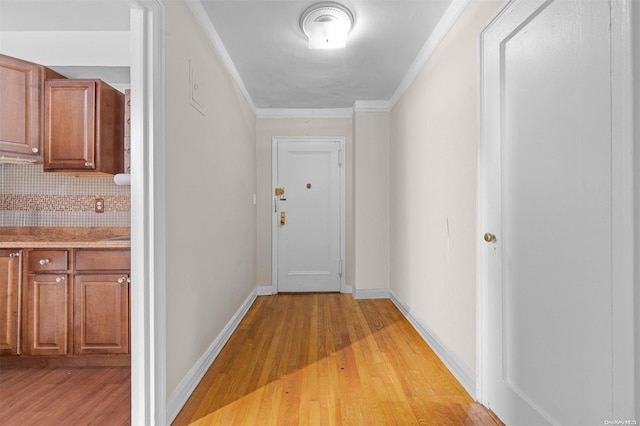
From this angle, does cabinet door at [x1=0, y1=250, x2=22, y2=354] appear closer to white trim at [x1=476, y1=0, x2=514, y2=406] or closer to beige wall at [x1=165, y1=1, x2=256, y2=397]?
beige wall at [x1=165, y1=1, x2=256, y2=397]

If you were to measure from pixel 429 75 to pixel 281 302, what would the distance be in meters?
2.77

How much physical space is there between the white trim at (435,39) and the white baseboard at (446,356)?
214cm

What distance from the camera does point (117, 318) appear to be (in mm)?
2098

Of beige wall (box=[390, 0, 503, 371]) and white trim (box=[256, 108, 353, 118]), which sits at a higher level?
white trim (box=[256, 108, 353, 118])

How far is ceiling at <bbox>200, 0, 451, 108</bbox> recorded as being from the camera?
1.99 m

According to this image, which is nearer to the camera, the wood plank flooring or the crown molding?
the wood plank flooring

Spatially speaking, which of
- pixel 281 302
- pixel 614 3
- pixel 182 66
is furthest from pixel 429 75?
pixel 281 302

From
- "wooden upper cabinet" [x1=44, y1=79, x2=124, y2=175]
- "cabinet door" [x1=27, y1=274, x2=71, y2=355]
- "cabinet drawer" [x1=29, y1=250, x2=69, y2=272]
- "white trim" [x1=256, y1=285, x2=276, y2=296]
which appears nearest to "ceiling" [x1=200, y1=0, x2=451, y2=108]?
"wooden upper cabinet" [x1=44, y1=79, x2=124, y2=175]

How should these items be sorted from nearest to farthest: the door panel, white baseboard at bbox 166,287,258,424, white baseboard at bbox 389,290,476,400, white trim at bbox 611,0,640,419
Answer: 1. white trim at bbox 611,0,640,419
2. the door panel
3. white baseboard at bbox 166,287,258,424
4. white baseboard at bbox 389,290,476,400

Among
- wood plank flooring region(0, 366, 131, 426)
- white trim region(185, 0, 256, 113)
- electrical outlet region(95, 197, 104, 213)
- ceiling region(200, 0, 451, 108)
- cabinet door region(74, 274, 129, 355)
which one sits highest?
ceiling region(200, 0, 451, 108)

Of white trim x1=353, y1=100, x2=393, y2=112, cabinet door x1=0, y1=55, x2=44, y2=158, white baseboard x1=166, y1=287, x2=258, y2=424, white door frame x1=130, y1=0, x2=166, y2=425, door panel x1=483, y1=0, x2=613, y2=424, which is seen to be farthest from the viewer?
white trim x1=353, y1=100, x2=393, y2=112

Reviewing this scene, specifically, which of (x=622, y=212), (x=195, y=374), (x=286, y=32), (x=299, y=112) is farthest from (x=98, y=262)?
(x=299, y=112)

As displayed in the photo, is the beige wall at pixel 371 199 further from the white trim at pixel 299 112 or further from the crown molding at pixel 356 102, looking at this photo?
the white trim at pixel 299 112

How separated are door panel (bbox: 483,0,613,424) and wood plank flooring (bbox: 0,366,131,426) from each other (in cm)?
192
